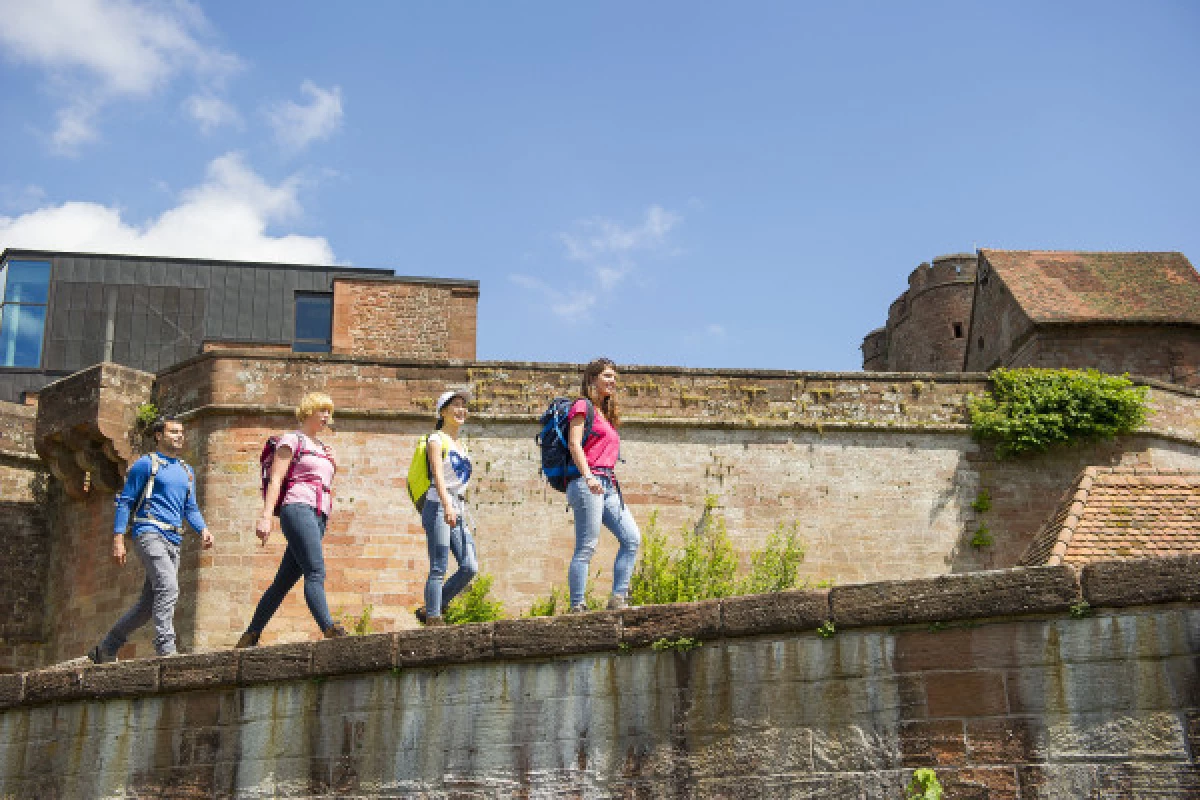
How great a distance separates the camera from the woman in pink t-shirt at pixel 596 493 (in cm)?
949

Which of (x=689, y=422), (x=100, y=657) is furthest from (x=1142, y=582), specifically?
(x=689, y=422)

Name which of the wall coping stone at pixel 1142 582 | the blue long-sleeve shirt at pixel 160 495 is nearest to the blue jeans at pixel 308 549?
the blue long-sleeve shirt at pixel 160 495

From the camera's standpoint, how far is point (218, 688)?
9570 mm

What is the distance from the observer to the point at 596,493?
376 inches

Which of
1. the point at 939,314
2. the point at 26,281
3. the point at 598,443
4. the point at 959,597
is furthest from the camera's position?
the point at 939,314

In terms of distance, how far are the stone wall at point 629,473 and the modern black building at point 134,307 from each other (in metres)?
13.3

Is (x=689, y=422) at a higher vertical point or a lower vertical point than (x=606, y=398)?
higher

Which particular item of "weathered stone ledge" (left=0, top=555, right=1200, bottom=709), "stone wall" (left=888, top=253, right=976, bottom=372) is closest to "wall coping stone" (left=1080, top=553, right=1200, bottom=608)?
"weathered stone ledge" (left=0, top=555, right=1200, bottom=709)

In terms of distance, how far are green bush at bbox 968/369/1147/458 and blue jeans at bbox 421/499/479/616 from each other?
12.6m

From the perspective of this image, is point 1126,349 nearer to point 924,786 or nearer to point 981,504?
point 981,504

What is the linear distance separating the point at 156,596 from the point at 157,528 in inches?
17.5

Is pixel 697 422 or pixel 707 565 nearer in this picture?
pixel 707 565

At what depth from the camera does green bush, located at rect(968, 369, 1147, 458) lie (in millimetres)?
20828

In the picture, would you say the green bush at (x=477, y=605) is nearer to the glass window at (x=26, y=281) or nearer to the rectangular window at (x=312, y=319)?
the rectangular window at (x=312, y=319)
